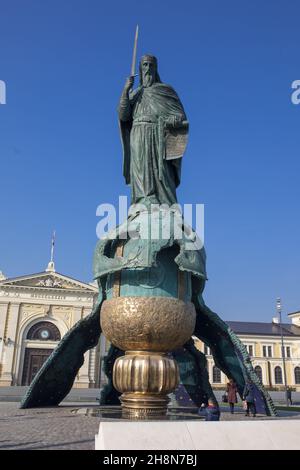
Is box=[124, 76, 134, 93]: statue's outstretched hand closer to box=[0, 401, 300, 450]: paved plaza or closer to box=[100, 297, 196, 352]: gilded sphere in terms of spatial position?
box=[100, 297, 196, 352]: gilded sphere

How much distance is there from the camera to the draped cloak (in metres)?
10.7

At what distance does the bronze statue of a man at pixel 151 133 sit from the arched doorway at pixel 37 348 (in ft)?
110

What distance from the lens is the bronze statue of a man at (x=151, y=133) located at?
35.1 feet

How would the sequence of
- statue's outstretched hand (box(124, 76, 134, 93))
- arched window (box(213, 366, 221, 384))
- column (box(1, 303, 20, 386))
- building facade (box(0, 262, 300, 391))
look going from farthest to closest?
arched window (box(213, 366, 221, 384))
building facade (box(0, 262, 300, 391))
column (box(1, 303, 20, 386))
statue's outstretched hand (box(124, 76, 134, 93))

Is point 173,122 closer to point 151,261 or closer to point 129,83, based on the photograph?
point 129,83

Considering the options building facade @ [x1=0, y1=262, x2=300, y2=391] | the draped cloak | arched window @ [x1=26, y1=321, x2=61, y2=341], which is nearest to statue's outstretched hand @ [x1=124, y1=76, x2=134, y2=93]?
the draped cloak

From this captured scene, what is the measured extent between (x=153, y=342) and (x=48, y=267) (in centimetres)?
3919

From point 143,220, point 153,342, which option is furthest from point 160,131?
point 153,342

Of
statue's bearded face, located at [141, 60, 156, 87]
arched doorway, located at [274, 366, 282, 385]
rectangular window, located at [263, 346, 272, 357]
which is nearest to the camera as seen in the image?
statue's bearded face, located at [141, 60, 156, 87]

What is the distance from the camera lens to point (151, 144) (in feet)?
35.4

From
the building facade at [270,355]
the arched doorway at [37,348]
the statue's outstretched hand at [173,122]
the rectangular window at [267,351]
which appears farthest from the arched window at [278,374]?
the statue's outstretched hand at [173,122]

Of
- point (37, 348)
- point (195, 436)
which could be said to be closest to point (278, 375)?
point (37, 348)
